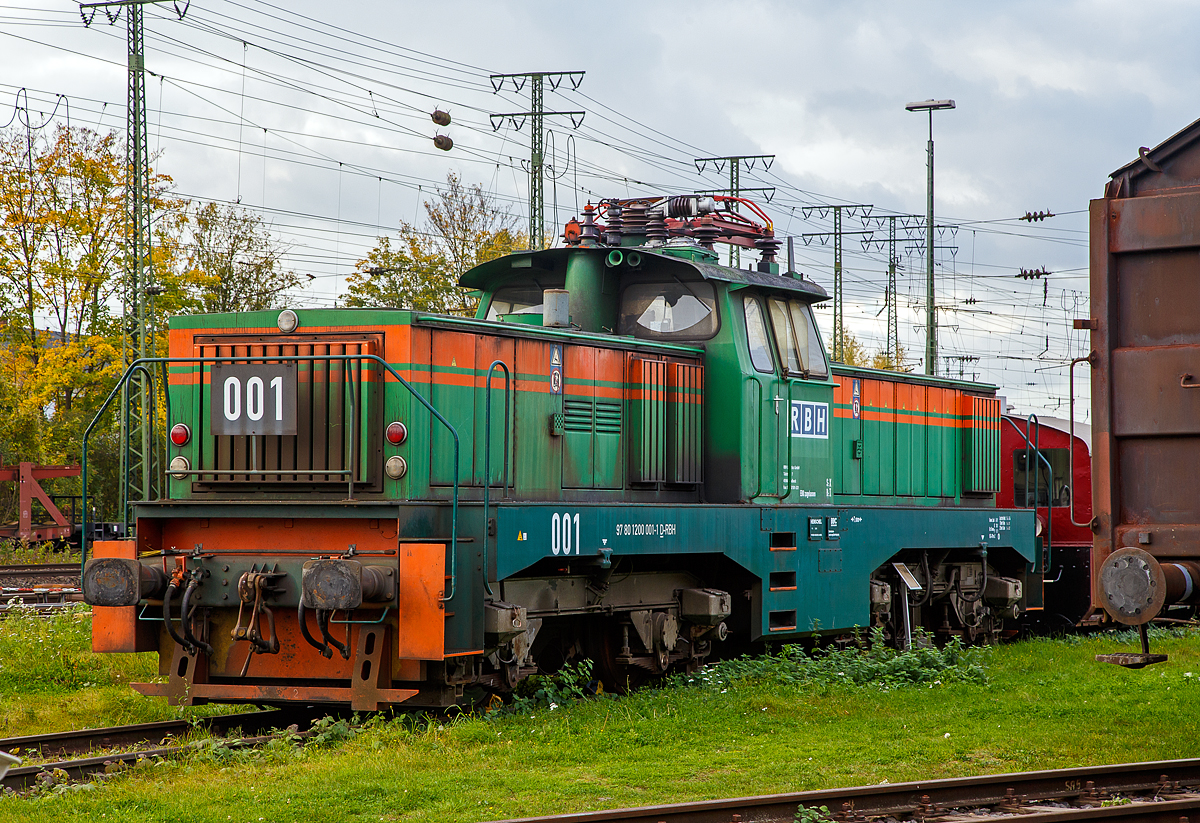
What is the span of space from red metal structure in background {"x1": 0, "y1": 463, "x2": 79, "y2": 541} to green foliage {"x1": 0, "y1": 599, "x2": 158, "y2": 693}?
13520 millimetres

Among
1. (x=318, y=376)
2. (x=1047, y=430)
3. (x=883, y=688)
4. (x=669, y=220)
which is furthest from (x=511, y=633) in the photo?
(x=1047, y=430)

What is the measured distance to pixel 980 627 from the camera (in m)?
14.1

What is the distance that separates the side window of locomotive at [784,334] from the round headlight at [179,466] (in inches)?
201

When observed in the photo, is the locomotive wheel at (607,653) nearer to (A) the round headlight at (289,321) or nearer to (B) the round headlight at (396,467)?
(B) the round headlight at (396,467)

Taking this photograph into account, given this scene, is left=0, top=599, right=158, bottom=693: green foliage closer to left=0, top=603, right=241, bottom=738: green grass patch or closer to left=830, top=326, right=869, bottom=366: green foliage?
left=0, top=603, right=241, bottom=738: green grass patch

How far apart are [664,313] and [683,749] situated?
4.17 metres

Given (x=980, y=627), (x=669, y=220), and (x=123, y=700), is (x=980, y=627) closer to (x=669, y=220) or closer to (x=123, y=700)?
(x=669, y=220)

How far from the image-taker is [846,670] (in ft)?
34.5

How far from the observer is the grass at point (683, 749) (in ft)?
20.7

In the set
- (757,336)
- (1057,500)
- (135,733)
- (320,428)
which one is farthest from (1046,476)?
(135,733)

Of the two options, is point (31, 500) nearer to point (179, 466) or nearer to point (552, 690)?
point (179, 466)

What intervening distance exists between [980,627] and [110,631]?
9566 millimetres

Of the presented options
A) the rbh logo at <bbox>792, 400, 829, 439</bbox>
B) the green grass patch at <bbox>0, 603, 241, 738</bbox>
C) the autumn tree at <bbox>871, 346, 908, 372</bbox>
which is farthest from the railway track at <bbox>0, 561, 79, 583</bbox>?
the autumn tree at <bbox>871, 346, 908, 372</bbox>

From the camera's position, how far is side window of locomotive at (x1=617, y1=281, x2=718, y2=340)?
10648 mm
